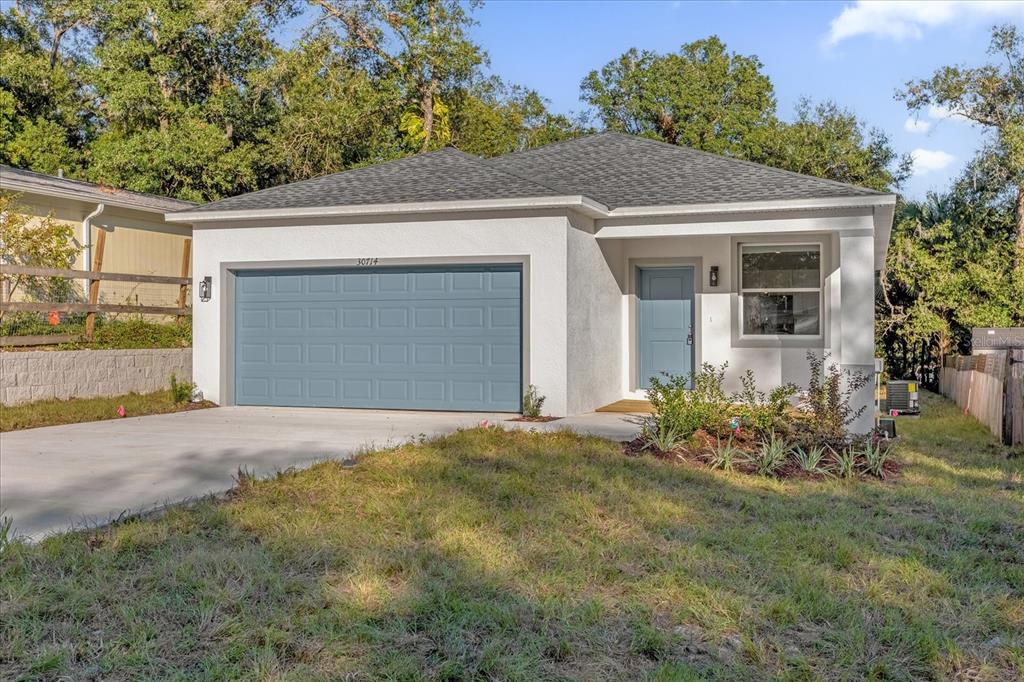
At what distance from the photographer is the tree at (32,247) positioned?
14.2 meters

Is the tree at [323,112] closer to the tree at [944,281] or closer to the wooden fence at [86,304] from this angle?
the wooden fence at [86,304]

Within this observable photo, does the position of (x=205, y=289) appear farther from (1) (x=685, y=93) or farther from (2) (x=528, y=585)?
(1) (x=685, y=93)

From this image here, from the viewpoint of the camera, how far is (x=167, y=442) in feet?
33.1

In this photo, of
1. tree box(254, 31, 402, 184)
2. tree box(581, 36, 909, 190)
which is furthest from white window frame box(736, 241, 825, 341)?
tree box(581, 36, 909, 190)

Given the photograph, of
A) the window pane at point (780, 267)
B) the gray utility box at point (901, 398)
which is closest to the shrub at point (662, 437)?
the window pane at point (780, 267)

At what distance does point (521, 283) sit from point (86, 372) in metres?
6.76

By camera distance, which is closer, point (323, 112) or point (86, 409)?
point (86, 409)

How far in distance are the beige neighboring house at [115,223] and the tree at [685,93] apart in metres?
17.6

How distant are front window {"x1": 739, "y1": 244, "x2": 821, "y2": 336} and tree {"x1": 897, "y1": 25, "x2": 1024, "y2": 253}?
11661mm

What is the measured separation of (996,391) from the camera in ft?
37.2

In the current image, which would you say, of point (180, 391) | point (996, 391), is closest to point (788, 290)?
point (996, 391)

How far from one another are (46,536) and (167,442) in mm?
4353

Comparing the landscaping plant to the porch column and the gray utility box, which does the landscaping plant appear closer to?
the porch column

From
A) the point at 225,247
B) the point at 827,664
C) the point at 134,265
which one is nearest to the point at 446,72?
the point at 134,265
